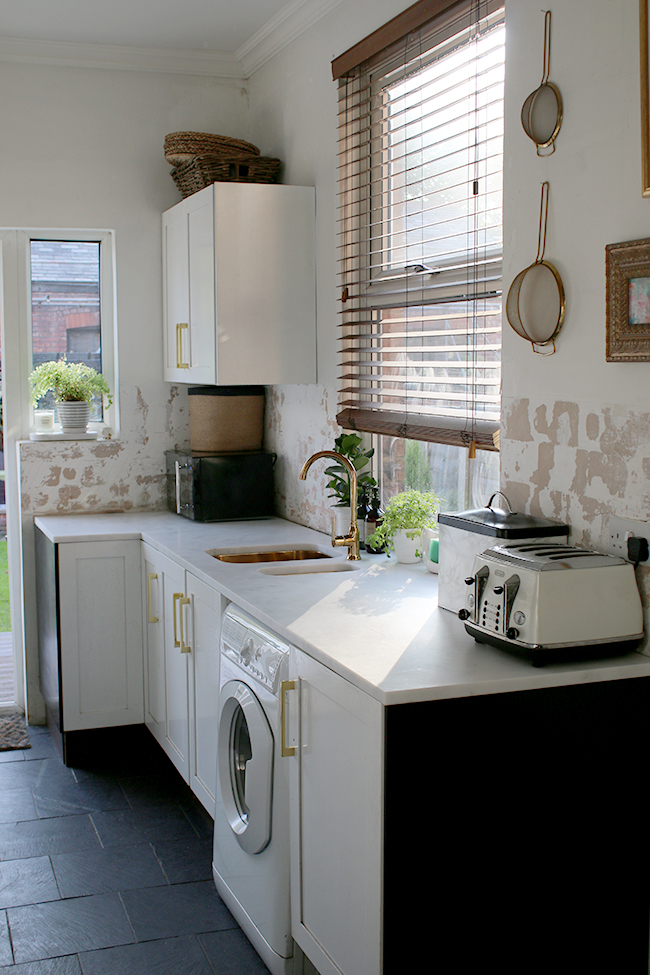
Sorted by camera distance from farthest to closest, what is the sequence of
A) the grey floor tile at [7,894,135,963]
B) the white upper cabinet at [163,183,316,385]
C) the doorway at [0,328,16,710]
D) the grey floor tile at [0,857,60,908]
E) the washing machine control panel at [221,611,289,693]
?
the doorway at [0,328,16,710] → the white upper cabinet at [163,183,316,385] → the grey floor tile at [0,857,60,908] → the grey floor tile at [7,894,135,963] → the washing machine control panel at [221,611,289,693]

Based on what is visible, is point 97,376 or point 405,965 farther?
point 97,376

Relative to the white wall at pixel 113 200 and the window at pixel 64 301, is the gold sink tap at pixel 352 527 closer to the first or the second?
the white wall at pixel 113 200

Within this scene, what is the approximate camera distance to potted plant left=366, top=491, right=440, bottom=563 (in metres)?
2.86

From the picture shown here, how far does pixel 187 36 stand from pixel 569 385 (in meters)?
2.59

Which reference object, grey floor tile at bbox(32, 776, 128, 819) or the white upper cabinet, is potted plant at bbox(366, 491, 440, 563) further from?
grey floor tile at bbox(32, 776, 128, 819)

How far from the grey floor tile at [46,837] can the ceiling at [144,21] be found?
290 cm

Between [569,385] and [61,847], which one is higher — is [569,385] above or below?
above

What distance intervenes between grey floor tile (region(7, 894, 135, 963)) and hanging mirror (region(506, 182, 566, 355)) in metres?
1.87

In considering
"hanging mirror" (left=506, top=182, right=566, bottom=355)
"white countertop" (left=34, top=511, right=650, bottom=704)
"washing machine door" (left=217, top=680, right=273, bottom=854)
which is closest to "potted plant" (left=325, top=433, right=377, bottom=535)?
"white countertop" (left=34, top=511, right=650, bottom=704)

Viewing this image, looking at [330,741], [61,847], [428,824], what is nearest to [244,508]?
[61,847]

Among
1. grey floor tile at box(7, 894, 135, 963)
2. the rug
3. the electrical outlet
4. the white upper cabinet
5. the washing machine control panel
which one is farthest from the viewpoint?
the rug

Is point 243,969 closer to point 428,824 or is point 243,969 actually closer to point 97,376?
point 428,824

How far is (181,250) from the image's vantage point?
3.83m

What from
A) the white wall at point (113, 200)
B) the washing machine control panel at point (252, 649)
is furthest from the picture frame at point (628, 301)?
the white wall at point (113, 200)
